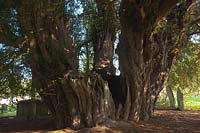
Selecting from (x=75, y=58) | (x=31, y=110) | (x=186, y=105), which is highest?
(x=75, y=58)

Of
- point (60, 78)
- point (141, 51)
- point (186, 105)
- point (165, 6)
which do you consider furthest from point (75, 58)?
point (186, 105)

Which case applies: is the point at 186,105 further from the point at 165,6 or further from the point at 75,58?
the point at 165,6

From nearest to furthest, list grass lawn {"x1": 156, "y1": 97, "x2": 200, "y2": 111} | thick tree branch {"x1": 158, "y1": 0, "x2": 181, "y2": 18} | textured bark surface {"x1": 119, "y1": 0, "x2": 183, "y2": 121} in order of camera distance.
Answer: thick tree branch {"x1": 158, "y1": 0, "x2": 181, "y2": 18} → textured bark surface {"x1": 119, "y1": 0, "x2": 183, "y2": 121} → grass lawn {"x1": 156, "y1": 97, "x2": 200, "y2": 111}

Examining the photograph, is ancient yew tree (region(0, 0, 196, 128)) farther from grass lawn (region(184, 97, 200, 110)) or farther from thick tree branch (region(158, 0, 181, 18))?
grass lawn (region(184, 97, 200, 110))

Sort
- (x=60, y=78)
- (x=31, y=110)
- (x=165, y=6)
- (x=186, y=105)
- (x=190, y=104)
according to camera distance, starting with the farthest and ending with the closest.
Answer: (x=190, y=104), (x=186, y=105), (x=31, y=110), (x=60, y=78), (x=165, y=6)

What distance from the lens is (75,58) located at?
10078mm

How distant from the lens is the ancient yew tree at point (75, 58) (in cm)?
912

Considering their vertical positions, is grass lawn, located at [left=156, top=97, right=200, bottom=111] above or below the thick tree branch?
below

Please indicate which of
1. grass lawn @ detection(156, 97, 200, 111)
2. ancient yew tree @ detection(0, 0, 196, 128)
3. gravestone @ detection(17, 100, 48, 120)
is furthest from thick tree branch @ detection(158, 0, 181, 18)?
grass lawn @ detection(156, 97, 200, 111)

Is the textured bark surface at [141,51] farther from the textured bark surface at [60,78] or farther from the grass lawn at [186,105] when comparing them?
the grass lawn at [186,105]

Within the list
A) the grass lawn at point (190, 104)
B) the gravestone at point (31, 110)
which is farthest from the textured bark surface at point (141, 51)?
the grass lawn at point (190, 104)

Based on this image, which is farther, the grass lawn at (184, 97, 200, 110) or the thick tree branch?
the grass lawn at (184, 97, 200, 110)

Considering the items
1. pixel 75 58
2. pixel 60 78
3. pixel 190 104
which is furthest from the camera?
pixel 190 104

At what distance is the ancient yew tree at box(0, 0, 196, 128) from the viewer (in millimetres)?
9125
